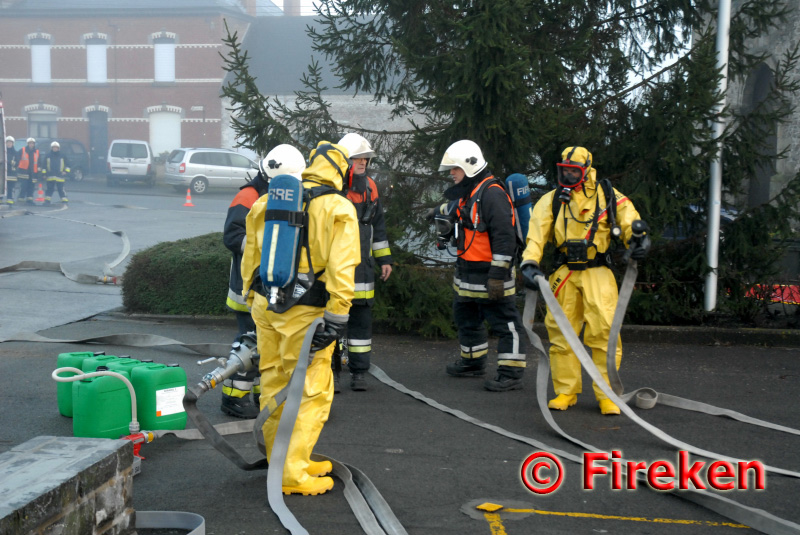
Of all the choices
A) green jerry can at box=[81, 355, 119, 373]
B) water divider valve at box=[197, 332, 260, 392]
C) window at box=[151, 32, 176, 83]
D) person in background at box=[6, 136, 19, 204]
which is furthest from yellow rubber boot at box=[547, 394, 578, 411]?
window at box=[151, 32, 176, 83]

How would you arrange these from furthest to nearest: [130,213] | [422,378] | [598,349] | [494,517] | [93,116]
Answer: [93,116], [130,213], [422,378], [598,349], [494,517]

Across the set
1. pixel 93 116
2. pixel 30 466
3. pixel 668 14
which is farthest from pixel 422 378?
pixel 93 116

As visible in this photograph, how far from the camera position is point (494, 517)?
13.9 ft

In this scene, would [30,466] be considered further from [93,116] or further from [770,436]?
[93,116]

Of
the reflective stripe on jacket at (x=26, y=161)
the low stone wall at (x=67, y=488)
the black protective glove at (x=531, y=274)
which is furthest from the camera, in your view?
the reflective stripe on jacket at (x=26, y=161)

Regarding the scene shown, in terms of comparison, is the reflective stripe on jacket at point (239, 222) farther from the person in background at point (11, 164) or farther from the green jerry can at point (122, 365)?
the person in background at point (11, 164)

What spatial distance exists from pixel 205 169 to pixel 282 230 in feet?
97.8

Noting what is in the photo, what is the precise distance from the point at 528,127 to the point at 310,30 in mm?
3001

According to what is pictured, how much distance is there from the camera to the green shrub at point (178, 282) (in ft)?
31.0

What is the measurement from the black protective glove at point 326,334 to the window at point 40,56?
1923 inches

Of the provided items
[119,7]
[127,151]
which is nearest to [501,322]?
[127,151]

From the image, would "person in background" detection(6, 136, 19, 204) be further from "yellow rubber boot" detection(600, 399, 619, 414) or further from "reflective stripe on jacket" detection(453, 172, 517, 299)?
"yellow rubber boot" detection(600, 399, 619, 414)

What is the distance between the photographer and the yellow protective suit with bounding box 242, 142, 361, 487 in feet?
14.3

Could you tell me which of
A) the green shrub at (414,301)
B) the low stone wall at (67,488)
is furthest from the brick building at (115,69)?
the low stone wall at (67,488)
